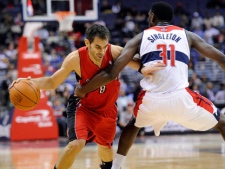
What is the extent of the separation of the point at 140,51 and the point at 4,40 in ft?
43.0

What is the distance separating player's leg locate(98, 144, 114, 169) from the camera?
6215mm

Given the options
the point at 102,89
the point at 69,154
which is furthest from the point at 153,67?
the point at 69,154

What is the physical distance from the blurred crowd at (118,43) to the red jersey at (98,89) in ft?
25.4

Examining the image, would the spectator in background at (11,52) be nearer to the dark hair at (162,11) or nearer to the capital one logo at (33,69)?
the capital one logo at (33,69)

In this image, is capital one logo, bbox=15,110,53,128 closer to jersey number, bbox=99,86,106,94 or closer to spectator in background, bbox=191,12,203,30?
jersey number, bbox=99,86,106,94

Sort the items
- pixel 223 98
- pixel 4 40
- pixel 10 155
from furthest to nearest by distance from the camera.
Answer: pixel 4 40, pixel 223 98, pixel 10 155

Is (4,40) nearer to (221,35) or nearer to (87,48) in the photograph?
(221,35)

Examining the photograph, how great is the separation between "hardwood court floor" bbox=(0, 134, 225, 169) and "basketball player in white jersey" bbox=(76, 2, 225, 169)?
2024mm

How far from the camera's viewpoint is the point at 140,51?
5.51 meters

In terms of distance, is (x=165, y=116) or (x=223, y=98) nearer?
(x=165, y=116)

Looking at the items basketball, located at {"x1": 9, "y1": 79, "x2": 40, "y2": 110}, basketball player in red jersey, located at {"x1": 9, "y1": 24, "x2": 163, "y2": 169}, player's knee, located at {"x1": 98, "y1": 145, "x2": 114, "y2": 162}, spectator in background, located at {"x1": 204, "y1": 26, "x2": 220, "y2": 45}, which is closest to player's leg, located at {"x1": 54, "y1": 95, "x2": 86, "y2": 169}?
basketball player in red jersey, located at {"x1": 9, "y1": 24, "x2": 163, "y2": 169}

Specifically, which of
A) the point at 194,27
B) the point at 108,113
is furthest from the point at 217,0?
the point at 108,113

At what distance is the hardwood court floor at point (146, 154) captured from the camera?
7789 millimetres

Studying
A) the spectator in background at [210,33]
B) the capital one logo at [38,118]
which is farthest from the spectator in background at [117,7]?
the capital one logo at [38,118]
